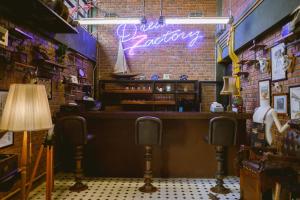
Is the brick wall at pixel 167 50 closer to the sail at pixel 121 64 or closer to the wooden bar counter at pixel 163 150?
the sail at pixel 121 64

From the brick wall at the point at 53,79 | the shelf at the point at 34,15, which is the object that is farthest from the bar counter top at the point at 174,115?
the shelf at the point at 34,15

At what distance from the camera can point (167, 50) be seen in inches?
313

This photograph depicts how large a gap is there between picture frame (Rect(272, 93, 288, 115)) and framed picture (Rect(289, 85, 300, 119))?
0.47 feet

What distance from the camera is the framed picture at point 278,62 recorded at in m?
3.83

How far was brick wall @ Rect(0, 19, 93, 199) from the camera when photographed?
3441mm

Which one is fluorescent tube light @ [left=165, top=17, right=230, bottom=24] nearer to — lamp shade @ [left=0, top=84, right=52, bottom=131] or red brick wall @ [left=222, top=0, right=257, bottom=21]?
red brick wall @ [left=222, top=0, right=257, bottom=21]

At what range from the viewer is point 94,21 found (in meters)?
5.53

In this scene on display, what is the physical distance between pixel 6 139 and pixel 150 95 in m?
4.66

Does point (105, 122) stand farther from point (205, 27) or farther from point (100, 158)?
point (205, 27)

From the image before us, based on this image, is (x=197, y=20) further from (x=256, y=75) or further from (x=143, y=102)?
(x=143, y=102)

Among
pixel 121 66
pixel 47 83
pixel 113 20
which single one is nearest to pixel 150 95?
pixel 121 66

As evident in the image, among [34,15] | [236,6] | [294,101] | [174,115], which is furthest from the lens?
[236,6]

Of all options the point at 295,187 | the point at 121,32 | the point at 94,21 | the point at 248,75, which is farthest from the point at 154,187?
the point at 121,32

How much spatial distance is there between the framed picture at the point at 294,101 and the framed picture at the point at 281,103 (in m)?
0.14
